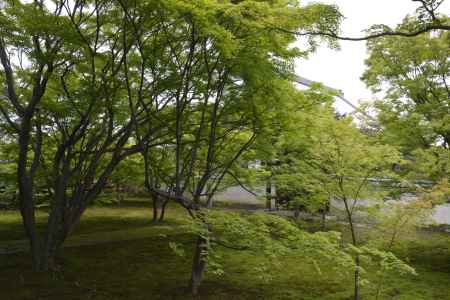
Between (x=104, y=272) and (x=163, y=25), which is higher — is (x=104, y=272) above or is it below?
below

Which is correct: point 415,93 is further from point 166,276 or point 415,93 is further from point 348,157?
point 166,276

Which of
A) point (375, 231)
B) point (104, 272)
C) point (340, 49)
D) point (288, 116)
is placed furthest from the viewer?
point (104, 272)

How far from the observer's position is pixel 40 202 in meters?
14.0

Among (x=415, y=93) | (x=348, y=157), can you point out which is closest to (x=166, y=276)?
(x=348, y=157)

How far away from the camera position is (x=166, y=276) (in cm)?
866

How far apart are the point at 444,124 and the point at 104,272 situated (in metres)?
9.21

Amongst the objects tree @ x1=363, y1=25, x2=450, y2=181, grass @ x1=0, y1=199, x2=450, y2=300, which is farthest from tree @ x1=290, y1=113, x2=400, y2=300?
tree @ x1=363, y1=25, x2=450, y2=181

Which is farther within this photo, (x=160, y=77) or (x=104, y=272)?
(x=104, y=272)

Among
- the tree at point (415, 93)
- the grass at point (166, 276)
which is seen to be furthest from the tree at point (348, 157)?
the tree at point (415, 93)

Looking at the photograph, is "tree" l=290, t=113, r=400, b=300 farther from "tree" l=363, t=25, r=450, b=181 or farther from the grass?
"tree" l=363, t=25, r=450, b=181

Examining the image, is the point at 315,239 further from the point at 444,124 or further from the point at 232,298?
the point at 444,124

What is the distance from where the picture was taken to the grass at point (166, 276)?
741cm

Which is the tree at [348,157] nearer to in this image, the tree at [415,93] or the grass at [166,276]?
the grass at [166,276]

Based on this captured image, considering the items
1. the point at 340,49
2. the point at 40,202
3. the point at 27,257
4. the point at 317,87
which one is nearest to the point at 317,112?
the point at 317,87
